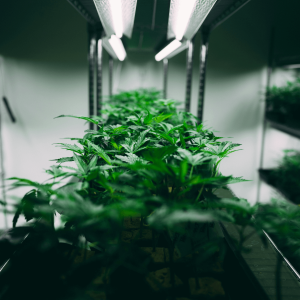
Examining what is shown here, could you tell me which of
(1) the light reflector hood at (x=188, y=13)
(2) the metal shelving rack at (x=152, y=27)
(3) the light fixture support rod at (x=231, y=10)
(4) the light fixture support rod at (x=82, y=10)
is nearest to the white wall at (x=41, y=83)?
(2) the metal shelving rack at (x=152, y=27)

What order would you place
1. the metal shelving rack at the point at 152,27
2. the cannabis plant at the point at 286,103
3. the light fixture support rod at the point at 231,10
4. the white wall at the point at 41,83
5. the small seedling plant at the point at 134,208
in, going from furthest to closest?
the white wall at the point at 41,83
the cannabis plant at the point at 286,103
the metal shelving rack at the point at 152,27
the light fixture support rod at the point at 231,10
the small seedling plant at the point at 134,208

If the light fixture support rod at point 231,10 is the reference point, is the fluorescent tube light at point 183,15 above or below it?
below

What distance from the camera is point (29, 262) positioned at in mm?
463

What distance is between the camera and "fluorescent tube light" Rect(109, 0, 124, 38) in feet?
3.48

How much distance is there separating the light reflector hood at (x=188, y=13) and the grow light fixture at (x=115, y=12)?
0.19 meters

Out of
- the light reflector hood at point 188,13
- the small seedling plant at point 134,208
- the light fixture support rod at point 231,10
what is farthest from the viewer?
the light fixture support rod at point 231,10

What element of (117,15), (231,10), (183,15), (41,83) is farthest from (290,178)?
(41,83)

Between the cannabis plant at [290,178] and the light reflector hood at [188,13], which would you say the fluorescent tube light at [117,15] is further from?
the cannabis plant at [290,178]

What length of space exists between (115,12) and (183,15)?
311mm

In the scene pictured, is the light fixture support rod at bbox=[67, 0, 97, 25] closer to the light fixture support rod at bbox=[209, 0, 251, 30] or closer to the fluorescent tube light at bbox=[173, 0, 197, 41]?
the fluorescent tube light at bbox=[173, 0, 197, 41]

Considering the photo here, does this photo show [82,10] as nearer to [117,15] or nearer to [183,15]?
[117,15]

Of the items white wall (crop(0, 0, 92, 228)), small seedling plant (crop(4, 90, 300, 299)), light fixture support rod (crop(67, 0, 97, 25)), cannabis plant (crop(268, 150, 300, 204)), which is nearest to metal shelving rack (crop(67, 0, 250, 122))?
light fixture support rod (crop(67, 0, 97, 25))

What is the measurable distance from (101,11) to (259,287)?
1.17 meters

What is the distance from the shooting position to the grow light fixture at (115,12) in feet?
3.50
